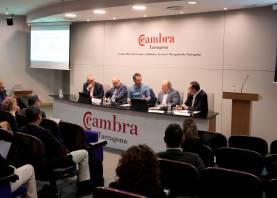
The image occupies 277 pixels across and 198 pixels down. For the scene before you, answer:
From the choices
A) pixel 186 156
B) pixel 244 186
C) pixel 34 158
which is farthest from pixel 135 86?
pixel 244 186

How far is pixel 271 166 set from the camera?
345 centimetres

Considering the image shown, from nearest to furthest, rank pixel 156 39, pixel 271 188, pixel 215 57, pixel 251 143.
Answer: pixel 271 188 < pixel 251 143 < pixel 215 57 < pixel 156 39

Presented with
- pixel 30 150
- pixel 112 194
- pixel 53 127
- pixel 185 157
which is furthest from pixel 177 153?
pixel 53 127

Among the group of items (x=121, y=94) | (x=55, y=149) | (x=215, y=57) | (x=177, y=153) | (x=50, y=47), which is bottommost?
(x=55, y=149)

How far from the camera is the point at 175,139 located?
10.7 ft

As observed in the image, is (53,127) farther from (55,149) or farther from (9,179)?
(9,179)

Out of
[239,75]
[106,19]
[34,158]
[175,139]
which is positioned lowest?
[34,158]

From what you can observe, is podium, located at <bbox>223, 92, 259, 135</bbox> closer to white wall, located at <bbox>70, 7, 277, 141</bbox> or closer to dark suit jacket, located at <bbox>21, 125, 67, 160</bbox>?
white wall, located at <bbox>70, 7, 277, 141</bbox>

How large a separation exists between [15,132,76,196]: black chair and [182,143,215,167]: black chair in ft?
4.47

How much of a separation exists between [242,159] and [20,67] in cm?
1020

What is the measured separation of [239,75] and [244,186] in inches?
199

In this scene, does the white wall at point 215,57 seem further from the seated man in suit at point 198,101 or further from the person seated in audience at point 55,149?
the person seated in audience at point 55,149

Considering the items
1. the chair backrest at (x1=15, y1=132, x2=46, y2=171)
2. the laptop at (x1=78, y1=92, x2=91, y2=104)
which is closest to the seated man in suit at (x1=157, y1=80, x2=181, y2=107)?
the laptop at (x1=78, y1=92, x2=91, y2=104)

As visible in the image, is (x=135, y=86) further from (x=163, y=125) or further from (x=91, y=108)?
(x=163, y=125)
